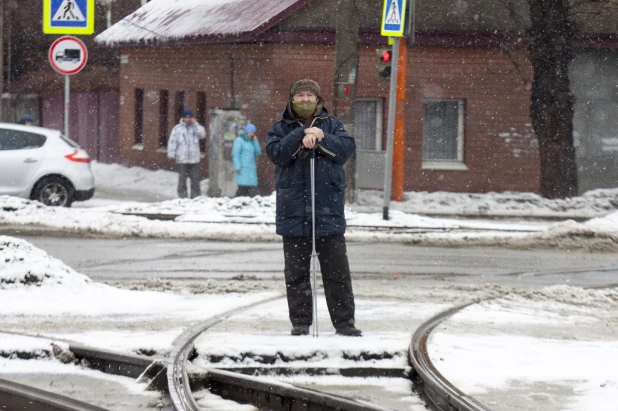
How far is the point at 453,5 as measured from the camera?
Result: 25.3m

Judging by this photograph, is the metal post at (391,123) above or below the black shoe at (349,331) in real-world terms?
above

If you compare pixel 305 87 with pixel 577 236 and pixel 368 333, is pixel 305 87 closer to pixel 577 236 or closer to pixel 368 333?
pixel 368 333

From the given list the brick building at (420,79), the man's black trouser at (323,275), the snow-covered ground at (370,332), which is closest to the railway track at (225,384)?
the snow-covered ground at (370,332)

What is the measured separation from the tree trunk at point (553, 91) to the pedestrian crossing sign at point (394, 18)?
4.95 metres

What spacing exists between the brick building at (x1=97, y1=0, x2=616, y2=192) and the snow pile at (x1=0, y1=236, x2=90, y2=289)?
1381 centimetres

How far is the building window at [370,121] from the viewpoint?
85.5 feet

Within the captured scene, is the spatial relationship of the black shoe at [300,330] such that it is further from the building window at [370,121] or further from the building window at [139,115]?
the building window at [139,115]

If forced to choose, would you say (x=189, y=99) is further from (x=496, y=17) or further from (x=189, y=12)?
(x=496, y=17)

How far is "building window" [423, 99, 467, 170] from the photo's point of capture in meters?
26.2

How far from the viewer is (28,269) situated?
10047mm

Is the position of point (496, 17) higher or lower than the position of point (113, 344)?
higher

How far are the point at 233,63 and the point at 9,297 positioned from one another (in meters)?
→ 17.2

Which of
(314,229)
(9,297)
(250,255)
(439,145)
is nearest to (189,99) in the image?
(439,145)

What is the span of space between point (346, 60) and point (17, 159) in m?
5.41
